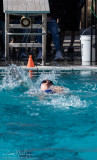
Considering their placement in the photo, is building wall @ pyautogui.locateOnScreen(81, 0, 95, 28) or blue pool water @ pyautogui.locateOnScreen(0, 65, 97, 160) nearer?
blue pool water @ pyautogui.locateOnScreen(0, 65, 97, 160)

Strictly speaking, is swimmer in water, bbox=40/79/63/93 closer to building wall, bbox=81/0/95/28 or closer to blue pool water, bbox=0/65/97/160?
blue pool water, bbox=0/65/97/160

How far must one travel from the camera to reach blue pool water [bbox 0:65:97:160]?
398cm

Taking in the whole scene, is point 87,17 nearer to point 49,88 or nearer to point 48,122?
point 49,88

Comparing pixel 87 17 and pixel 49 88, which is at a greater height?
pixel 87 17

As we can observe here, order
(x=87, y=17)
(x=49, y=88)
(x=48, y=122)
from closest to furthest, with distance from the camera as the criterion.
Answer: (x=48, y=122) < (x=49, y=88) < (x=87, y=17)

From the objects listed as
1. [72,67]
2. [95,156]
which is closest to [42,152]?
[95,156]

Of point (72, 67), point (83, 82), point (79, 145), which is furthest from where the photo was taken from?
point (72, 67)

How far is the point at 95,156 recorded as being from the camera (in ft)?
12.5

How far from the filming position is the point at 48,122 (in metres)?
5.21

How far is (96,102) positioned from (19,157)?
3057mm

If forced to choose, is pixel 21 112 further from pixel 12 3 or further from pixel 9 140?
pixel 12 3

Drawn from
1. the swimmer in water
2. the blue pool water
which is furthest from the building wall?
the swimmer in water

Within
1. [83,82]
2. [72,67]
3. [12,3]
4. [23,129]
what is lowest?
[23,129]

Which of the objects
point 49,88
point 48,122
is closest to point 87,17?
point 49,88
